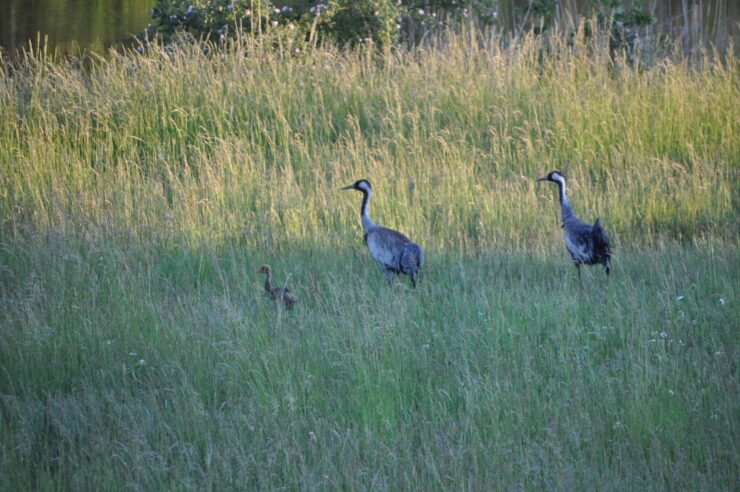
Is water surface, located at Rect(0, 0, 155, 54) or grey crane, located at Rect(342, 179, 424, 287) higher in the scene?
water surface, located at Rect(0, 0, 155, 54)

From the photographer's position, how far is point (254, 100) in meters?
9.74

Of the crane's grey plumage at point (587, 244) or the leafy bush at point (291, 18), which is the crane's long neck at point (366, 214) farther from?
the leafy bush at point (291, 18)

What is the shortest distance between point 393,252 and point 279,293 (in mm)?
1075

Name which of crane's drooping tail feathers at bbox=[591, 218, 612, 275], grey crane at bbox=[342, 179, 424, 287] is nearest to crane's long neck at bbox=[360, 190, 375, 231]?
grey crane at bbox=[342, 179, 424, 287]

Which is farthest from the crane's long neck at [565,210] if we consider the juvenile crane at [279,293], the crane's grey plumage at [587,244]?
the juvenile crane at [279,293]

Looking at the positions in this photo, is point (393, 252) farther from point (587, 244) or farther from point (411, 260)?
point (587, 244)

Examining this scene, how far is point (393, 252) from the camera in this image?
624 cm

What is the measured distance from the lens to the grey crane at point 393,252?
20.1ft

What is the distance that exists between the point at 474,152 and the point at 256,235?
10.1 feet

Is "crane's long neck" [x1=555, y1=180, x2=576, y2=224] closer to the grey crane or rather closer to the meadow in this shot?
the meadow

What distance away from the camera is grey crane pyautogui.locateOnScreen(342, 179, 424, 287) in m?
6.12

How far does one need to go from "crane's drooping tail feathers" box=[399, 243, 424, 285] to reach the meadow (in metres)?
0.21

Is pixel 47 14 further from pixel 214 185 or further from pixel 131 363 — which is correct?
pixel 131 363

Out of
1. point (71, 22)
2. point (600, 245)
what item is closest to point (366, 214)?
point (600, 245)
